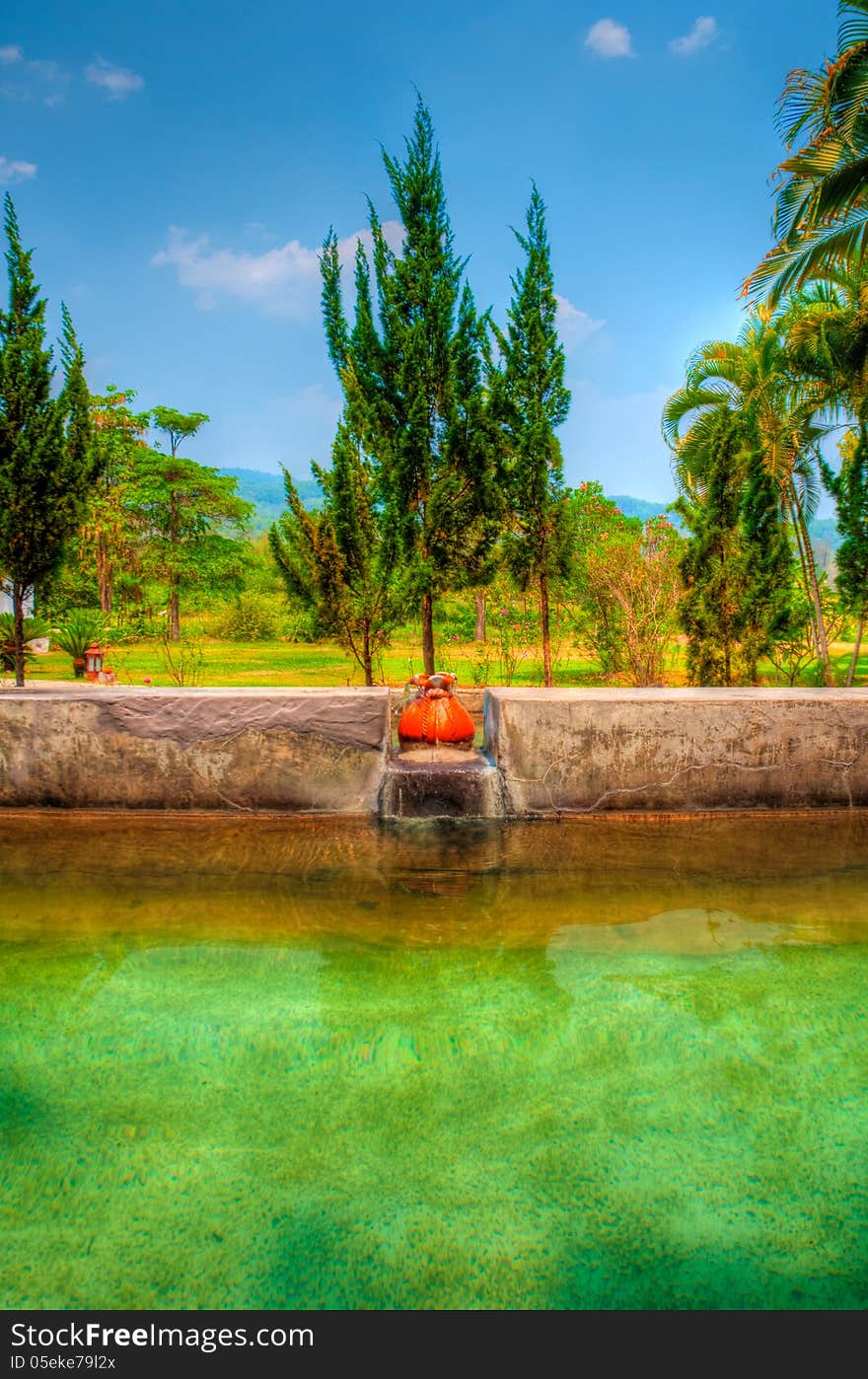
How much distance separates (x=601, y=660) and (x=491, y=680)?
5.95 feet

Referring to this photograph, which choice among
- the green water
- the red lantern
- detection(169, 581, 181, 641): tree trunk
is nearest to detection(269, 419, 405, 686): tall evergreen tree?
the green water

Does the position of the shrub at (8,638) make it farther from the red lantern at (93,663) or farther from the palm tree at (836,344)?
the palm tree at (836,344)

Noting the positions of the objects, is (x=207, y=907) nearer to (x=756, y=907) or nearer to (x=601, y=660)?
(x=756, y=907)

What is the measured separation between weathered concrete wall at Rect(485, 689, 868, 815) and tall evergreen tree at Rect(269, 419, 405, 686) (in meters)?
3.59

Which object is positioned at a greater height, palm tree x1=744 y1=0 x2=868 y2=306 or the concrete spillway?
palm tree x1=744 y1=0 x2=868 y2=306

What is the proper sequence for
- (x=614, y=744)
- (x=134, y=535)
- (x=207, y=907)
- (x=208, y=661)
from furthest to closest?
(x=134, y=535)
(x=208, y=661)
(x=614, y=744)
(x=207, y=907)

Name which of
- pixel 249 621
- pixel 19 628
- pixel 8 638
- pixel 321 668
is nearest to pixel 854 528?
pixel 19 628

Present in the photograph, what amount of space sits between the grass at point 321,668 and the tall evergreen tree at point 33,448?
4695 millimetres

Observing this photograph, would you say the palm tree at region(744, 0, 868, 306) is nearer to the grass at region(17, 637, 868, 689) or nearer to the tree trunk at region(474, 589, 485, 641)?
the grass at region(17, 637, 868, 689)

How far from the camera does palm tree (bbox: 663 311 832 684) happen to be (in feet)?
31.1

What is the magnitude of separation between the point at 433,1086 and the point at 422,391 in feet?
21.2

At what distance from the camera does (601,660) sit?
12133 millimetres
